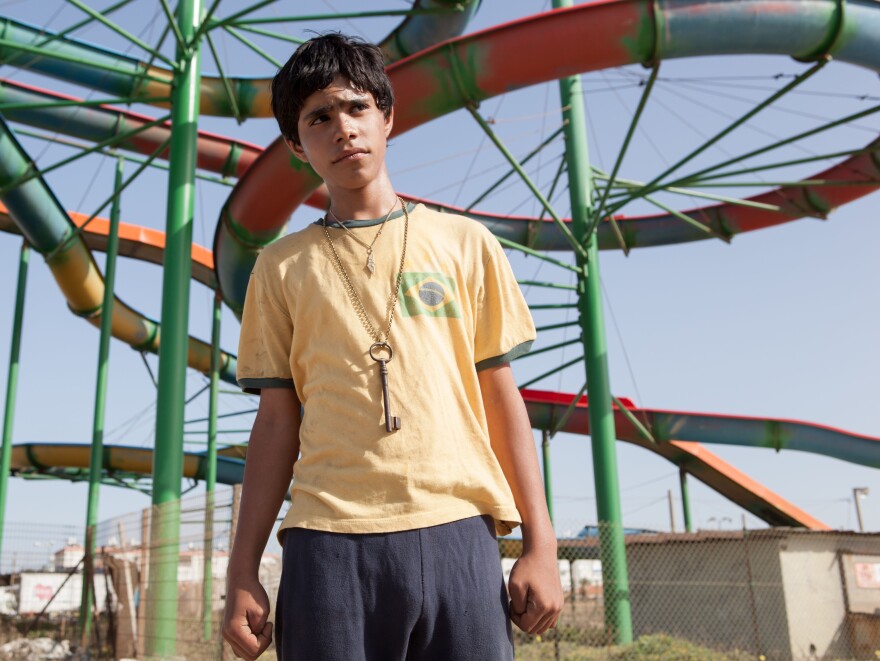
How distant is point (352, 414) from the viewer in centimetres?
140

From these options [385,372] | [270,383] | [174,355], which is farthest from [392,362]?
[174,355]

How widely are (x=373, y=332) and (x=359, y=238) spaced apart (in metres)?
0.21

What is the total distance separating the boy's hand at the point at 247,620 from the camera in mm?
1388

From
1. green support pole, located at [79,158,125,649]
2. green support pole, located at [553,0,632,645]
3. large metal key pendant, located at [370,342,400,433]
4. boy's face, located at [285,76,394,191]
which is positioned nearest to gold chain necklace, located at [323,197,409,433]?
large metal key pendant, located at [370,342,400,433]

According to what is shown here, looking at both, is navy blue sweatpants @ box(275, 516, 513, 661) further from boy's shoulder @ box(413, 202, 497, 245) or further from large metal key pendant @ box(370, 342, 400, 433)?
boy's shoulder @ box(413, 202, 497, 245)

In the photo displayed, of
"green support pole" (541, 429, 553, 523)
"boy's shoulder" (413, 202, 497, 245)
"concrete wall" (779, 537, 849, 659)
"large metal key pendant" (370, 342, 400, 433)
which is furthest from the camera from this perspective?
"green support pole" (541, 429, 553, 523)

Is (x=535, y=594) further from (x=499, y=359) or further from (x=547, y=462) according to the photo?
(x=547, y=462)

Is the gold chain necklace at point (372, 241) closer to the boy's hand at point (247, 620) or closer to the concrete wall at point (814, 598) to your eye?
the boy's hand at point (247, 620)

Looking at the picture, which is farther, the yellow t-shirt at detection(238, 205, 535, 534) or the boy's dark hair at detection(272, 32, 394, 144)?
the boy's dark hair at detection(272, 32, 394, 144)

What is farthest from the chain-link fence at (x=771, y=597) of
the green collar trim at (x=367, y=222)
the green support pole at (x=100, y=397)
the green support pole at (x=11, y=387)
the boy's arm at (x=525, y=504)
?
the green collar trim at (x=367, y=222)

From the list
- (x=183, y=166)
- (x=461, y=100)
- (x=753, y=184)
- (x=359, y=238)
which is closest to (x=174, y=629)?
(x=183, y=166)

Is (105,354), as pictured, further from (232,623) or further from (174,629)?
(232,623)

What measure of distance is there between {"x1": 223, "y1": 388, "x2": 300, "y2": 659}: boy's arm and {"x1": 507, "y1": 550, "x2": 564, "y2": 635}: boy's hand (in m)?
0.42

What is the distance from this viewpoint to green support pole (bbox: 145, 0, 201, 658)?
21.3 feet
